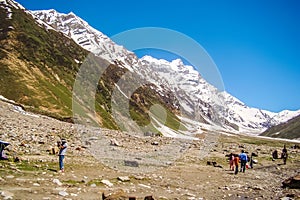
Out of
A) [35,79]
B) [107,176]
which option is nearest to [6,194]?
[107,176]

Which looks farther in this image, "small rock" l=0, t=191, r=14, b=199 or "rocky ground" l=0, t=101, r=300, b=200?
"rocky ground" l=0, t=101, r=300, b=200

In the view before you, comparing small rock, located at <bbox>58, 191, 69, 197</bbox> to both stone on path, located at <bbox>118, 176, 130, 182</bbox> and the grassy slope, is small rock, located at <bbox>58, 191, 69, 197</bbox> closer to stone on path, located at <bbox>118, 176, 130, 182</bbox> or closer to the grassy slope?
stone on path, located at <bbox>118, 176, 130, 182</bbox>

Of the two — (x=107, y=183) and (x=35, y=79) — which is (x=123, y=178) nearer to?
(x=107, y=183)

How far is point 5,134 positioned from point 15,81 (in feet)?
357

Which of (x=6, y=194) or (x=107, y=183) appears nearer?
(x=6, y=194)

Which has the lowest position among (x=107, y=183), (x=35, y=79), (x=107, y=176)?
(x=107, y=183)

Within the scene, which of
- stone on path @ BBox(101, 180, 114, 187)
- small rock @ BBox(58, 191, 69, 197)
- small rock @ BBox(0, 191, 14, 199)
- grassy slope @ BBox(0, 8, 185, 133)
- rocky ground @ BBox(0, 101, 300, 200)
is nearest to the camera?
small rock @ BBox(0, 191, 14, 199)

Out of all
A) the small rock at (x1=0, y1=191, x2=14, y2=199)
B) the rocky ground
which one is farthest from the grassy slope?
the small rock at (x1=0, y1=191, x2=14, y2=199)

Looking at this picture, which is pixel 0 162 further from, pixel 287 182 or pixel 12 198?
pixel 287 182

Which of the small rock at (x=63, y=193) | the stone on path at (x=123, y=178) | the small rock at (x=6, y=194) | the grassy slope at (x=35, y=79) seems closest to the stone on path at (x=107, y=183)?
the stone on path at (x=123, y=178)

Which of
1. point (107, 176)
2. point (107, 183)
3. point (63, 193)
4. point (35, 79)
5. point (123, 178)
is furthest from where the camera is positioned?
point (35, 79)

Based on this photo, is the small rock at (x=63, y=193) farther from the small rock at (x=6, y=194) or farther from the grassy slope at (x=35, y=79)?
the grassy slope at (x=35, y=79)

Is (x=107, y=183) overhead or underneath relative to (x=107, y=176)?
underneath

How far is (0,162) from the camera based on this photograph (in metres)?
21.8
